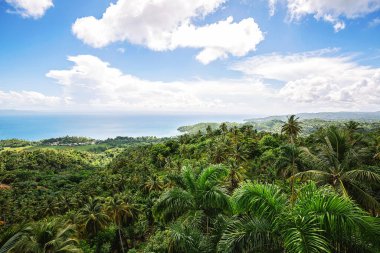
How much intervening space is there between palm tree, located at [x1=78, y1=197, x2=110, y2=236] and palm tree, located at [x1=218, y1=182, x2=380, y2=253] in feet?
96.3

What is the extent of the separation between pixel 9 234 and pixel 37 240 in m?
2.97

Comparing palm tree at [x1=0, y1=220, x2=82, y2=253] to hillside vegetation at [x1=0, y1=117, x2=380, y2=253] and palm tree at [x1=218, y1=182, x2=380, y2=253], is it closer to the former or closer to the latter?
hillside vegetation at [x1=0, y1=117, x2=380, y2=253]

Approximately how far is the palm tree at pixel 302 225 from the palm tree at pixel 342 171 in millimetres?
4477

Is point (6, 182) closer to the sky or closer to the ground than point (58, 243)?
closer to the ground

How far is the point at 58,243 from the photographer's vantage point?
52.5 ft

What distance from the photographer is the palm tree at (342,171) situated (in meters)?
11.0

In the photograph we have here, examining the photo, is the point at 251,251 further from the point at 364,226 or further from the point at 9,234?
the point at 9,234

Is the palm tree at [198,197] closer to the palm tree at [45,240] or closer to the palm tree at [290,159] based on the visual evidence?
the palm tree at [45,240]

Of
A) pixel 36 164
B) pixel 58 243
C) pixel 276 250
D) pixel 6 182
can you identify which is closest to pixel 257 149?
pixel 58 243

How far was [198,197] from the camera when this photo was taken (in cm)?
1080

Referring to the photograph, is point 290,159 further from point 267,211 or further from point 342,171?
point 267,211

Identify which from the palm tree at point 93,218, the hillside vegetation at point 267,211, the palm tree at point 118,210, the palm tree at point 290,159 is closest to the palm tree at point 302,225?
the hillside vegetation at point 267,211

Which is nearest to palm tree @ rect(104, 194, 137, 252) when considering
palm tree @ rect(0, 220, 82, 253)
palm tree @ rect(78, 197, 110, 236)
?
palm tree @ rect(78, 197, 110, 236)

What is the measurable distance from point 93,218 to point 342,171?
94.3 feet
